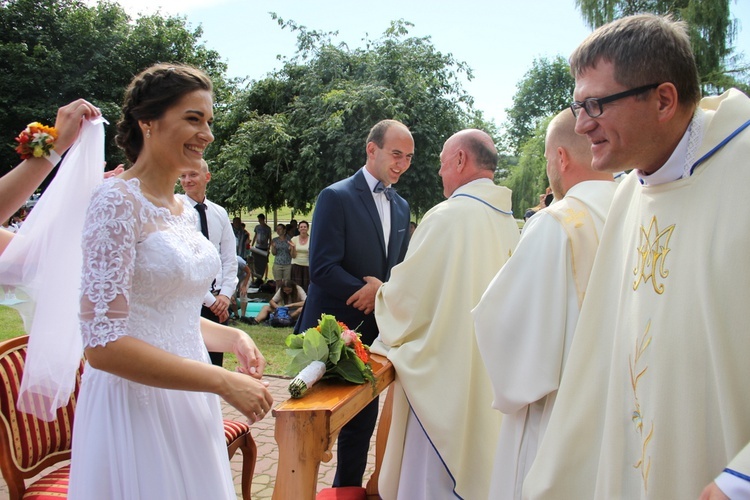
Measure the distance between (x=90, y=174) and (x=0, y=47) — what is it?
20.1 meters

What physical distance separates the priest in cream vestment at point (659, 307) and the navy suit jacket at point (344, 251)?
7.25ft

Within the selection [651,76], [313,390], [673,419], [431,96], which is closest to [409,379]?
[313,390]

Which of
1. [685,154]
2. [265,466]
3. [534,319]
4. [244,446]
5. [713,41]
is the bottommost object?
[265,466]

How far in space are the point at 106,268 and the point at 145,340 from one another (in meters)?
0.30

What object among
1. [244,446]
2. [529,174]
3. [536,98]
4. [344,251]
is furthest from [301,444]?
[536,98]

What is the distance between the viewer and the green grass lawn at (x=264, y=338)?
A: 794 cm

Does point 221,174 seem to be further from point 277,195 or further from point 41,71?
point 41,71

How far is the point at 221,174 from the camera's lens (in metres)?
15.0

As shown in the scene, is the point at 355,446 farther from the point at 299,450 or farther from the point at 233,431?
the point at 299,450

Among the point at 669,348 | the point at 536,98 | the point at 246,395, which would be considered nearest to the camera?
the point at 669,348

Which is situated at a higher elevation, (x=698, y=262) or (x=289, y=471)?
(x=698, y=262)

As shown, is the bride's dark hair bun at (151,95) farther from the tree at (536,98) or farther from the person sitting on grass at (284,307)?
the tree at (536,98)

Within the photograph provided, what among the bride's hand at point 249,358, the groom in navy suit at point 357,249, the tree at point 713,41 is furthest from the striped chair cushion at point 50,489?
the tree at point 713,41

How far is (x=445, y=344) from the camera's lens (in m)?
3.43
